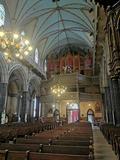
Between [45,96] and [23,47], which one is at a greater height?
[23,47]

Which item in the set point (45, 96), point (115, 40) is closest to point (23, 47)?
point (115, 40)

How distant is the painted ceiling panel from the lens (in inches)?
763

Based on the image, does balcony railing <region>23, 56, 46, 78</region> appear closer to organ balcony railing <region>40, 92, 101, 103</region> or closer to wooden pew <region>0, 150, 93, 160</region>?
organ balcony railing <region>40, 92, 101, 103</region>

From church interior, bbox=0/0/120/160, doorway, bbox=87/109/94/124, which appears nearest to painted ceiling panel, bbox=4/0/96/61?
church interior, bbox=0/0/120/160

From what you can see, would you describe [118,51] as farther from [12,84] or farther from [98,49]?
[12,84]

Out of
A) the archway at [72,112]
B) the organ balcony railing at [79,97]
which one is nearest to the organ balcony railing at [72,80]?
the organ balcony railing at [79,97]

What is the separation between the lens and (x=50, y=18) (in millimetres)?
23500

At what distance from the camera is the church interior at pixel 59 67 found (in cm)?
898

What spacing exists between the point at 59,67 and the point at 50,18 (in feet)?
40.1

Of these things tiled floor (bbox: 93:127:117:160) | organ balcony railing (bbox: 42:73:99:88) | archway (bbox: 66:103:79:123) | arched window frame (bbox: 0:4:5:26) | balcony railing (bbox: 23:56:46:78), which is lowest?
tiled floor (bbox: 93:127:117:160)

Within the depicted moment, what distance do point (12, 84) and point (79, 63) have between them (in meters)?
13.5

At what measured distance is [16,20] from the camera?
19.8 metres

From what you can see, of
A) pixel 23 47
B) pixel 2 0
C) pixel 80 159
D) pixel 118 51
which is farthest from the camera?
pixel 2 0

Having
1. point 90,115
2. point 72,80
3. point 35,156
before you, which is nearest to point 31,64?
point 72,80
